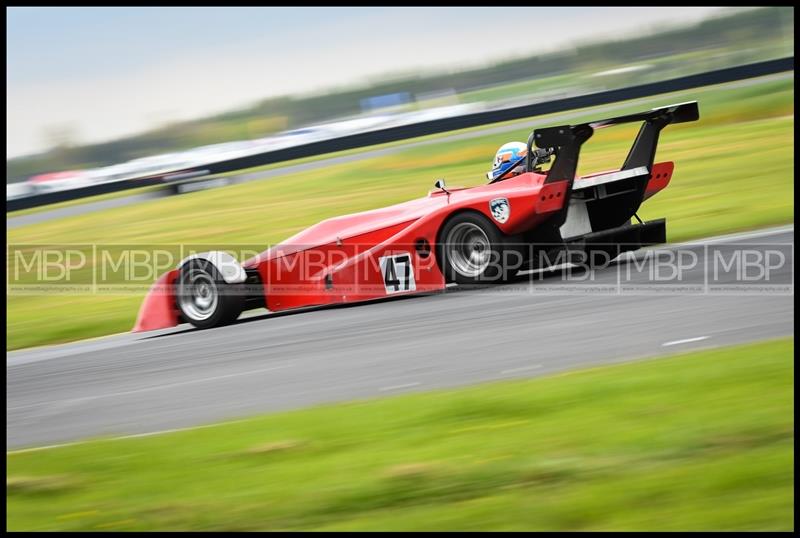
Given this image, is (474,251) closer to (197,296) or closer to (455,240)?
(455,240)

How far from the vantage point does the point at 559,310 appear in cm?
802

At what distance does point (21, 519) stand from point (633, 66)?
90.6ft

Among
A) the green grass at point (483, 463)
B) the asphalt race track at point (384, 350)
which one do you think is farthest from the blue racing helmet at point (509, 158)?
the green grass at point (483, 463)

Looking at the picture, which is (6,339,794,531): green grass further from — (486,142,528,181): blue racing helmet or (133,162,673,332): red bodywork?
(486,142,528,181): blue racing helmet

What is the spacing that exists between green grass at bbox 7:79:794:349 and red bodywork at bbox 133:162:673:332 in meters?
2.80

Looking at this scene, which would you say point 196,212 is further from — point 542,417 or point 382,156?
point 542,417

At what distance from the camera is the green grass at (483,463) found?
3.87 meters

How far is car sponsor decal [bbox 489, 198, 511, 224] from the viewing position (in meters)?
9.00

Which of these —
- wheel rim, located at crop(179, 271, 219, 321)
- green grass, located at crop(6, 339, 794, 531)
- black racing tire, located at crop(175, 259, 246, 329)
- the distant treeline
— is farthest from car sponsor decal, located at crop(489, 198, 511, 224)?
the distant treeline

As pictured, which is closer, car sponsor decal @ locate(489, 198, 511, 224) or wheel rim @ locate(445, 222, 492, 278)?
car sponsor decal @ locate(489, 198, 511, 224)

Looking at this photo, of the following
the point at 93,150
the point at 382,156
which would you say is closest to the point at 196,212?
the point at 382,156

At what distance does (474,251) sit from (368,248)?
1.04m

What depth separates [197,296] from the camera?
10484mm

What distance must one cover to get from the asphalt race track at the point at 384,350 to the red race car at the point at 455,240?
0.87 ft
